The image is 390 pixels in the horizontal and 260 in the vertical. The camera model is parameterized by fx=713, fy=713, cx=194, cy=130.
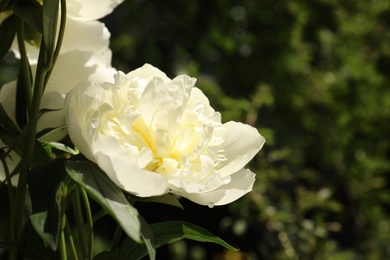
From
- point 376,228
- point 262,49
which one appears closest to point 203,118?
point 376,228

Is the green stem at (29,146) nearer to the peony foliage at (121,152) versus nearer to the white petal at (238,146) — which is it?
the peony foliage at (121,152)

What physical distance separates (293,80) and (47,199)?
49.2 inches

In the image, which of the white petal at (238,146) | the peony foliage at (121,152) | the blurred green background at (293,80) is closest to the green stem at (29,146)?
the peony foliage at (121,152)

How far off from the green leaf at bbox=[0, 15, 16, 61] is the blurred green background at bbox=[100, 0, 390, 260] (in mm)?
820

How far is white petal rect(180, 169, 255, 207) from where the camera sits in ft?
1.18

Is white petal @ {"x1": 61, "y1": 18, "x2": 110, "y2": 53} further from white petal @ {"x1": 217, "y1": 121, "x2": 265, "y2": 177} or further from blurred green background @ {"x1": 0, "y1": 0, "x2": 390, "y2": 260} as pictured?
blurred green background @ {"x1": 0, "y1": 0, "x2": 390, "y2": 260}

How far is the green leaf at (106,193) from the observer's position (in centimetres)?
31

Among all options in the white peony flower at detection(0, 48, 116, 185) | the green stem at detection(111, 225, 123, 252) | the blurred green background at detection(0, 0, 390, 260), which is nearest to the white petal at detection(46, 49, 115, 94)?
the white peony flower at detection(0, 48, 116, 185)

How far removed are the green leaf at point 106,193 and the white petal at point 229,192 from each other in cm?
4

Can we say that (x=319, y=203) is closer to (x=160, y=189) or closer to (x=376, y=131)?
(x=376, y=131)

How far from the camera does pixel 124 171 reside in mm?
335

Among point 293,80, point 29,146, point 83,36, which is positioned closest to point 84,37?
point 83,36

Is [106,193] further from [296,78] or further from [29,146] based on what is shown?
[296,78]

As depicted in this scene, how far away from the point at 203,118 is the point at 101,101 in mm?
55
